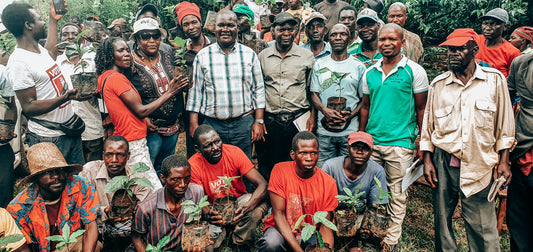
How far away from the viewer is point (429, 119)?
379cm

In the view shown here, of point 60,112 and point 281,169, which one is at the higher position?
point 60,112

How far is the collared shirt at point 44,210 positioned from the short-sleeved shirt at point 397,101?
304 cm

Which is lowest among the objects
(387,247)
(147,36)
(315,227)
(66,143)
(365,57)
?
(387,247)

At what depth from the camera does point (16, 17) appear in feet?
12.6

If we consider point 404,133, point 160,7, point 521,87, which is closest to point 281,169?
point 404,133

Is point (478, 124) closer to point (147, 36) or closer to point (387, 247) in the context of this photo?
point (387, 247)

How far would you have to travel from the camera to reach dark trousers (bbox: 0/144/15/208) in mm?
4012

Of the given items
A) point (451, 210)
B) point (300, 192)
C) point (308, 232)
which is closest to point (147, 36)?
point (300, 192)

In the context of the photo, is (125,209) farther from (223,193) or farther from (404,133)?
(404,133)

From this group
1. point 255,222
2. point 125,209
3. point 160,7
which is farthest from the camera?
point 160,7

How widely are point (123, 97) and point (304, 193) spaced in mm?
2178

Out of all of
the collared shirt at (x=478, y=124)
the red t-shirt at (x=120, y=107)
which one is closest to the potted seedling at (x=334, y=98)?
the collared shirt at (x=478, y=124)

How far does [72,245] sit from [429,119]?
374 cm

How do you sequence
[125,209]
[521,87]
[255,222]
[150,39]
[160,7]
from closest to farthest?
1. [125,209]
2. [521,87]
3. [255,222]
4. [150,39]
5. [160,7]
